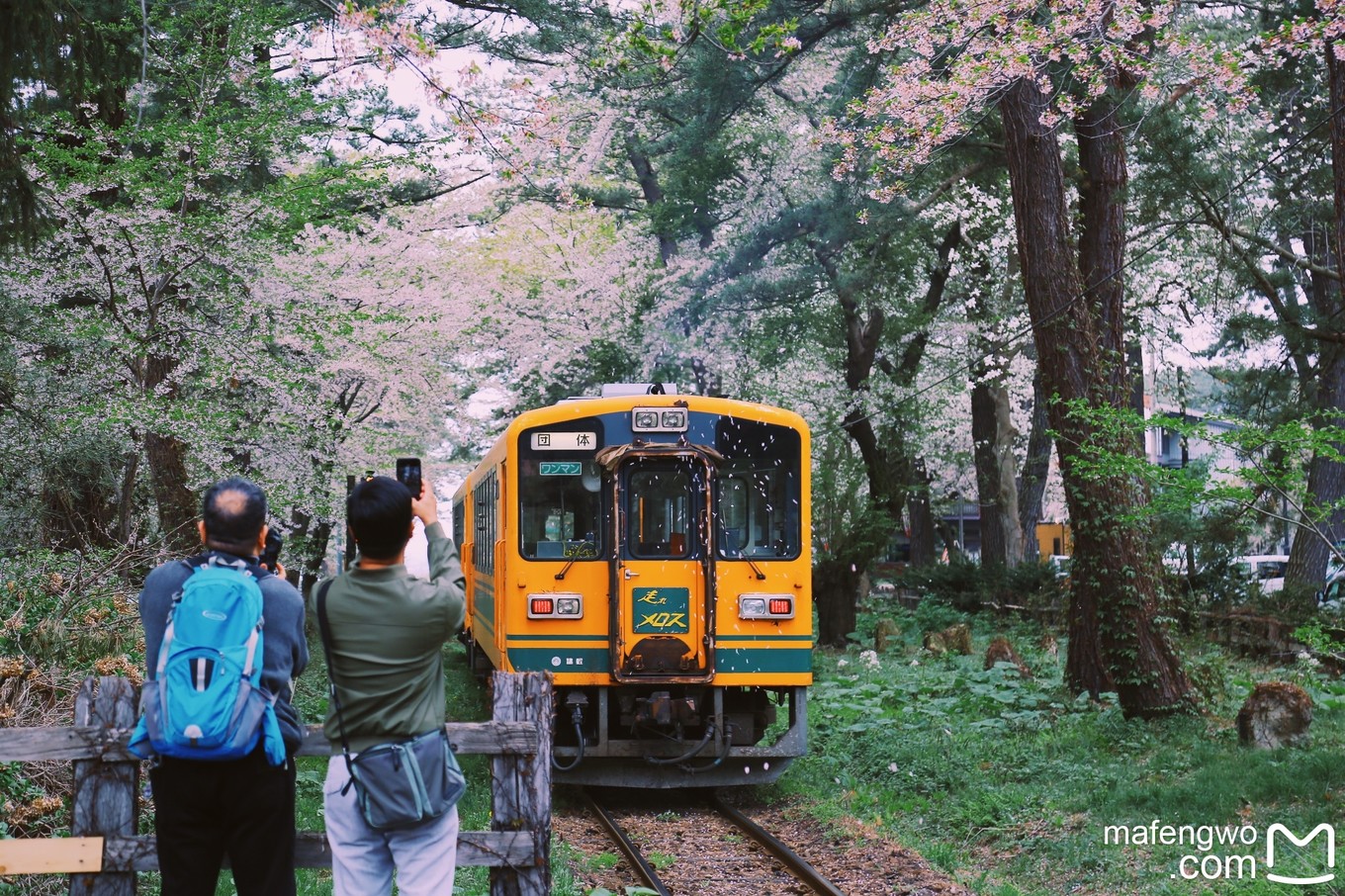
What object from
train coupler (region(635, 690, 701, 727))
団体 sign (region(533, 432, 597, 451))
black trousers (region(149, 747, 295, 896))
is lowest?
train coupler (region(635, 690, 701, 727))

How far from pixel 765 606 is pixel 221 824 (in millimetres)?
6294

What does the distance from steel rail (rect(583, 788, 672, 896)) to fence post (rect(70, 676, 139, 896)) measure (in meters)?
3.43

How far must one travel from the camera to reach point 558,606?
32.4 ft

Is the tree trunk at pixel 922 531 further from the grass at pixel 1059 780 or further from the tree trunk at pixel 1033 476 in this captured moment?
the grass at pixel 1059 780

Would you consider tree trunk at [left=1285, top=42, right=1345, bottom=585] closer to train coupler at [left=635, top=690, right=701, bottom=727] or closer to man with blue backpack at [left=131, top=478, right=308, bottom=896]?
train coupler at [left=635, top=690, right=701, bottom=727]

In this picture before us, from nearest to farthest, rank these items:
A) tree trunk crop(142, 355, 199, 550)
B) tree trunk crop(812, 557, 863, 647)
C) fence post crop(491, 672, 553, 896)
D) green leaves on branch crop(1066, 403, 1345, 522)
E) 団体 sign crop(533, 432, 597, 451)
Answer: fence post crop(491, 672, 553, 896) < green leaves on branch crop(1066, 403, 1345, 522) < 団体 sign crop(533, 432, 597, 451) < tree trunk crop(142, 355, 199, 550) < tree trunk crop(812, 557, 863, 647)

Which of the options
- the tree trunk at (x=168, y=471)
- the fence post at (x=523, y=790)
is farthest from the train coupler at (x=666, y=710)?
the tree trunk at (x=168, y=471)

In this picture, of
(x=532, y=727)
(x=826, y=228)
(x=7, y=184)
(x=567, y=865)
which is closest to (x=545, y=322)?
(x=826, y=228)

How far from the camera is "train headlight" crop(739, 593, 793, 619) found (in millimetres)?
9859

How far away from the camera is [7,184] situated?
9.95m

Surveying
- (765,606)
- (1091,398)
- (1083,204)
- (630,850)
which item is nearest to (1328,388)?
(1083,204)

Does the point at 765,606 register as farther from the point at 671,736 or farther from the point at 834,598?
the point at 834,598

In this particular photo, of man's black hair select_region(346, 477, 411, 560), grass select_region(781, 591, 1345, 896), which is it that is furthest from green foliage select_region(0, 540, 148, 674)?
grass select_region(781, 591, 1345, 896)

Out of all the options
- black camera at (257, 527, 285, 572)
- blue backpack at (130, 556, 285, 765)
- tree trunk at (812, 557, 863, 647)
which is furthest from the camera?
tree trunk at (812, 557, 863, 647)
